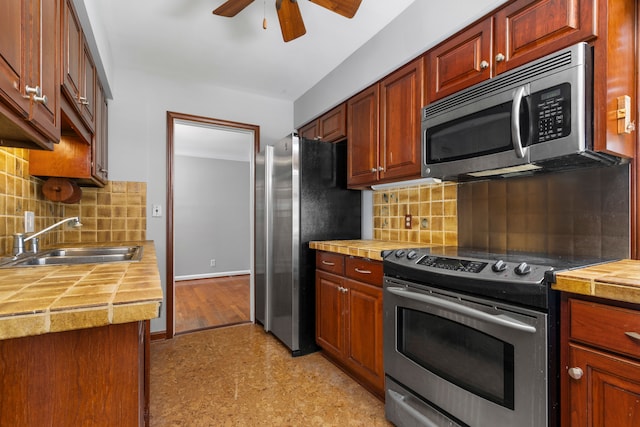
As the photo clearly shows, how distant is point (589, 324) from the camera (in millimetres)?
995

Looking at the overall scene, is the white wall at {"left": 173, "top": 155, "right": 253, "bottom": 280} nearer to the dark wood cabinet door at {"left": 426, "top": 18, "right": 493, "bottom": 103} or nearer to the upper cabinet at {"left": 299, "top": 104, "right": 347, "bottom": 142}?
the upper cabinet at {"left": 299, "top": 104, "right": 347, "bottom": 142}

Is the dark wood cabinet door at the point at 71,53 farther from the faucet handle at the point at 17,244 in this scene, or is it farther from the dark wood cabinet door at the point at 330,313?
the dark wood cabinet door at the point at 330,313

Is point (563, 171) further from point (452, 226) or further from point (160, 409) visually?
point (160, 409)

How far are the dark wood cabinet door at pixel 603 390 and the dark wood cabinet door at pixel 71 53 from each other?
208cm

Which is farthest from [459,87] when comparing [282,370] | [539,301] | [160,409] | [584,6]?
[160,409]

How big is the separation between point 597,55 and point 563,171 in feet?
1.62

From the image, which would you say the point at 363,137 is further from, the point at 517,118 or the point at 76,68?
the point at 76,68

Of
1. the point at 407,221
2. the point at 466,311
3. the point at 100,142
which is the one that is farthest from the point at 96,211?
the point at 466,311

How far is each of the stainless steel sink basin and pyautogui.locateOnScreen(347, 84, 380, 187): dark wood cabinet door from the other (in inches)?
59.6

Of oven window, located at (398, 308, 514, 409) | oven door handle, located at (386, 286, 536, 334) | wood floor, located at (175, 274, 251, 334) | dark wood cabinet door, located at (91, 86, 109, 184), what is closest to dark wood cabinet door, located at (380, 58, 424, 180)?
oven door handle, located at (386, 286, 536, 334)

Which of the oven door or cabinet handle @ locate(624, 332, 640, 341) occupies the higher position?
cabinet handle @ locate(624, 332, 640, 341)

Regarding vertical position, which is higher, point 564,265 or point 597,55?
point 597,55

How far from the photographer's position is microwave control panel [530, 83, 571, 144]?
123 cm

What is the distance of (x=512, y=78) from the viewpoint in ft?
4.66
